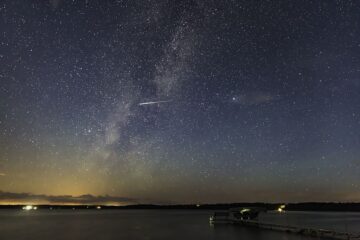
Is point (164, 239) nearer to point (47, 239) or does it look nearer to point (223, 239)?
point (223, 239)

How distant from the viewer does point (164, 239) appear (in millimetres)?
60219

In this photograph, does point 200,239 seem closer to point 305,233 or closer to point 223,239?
point 223,239

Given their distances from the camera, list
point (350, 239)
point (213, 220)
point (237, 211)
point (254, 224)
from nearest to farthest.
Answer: point (350, 239) → point (254, 224) → point (213, 220) → point (237, 211)

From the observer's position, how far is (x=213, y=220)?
347ft

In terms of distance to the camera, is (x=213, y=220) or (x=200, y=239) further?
(x=213, y=220)

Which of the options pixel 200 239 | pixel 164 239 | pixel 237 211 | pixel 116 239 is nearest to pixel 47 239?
pixel 116 239

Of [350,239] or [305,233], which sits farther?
[305,233]

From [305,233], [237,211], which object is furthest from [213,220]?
[305,233]

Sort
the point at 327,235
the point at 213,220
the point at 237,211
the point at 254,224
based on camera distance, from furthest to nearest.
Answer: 1. the point at 237,211
2. the point at 213,220
3. the point at 254,224
4. the point at 327,235

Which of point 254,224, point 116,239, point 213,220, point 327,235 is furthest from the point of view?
point 213,220

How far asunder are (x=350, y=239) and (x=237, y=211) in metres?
64.8

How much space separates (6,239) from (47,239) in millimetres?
7429

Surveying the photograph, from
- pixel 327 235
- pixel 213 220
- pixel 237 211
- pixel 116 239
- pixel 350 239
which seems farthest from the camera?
pixel 237 211

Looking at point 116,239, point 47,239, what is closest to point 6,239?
point 47,239
